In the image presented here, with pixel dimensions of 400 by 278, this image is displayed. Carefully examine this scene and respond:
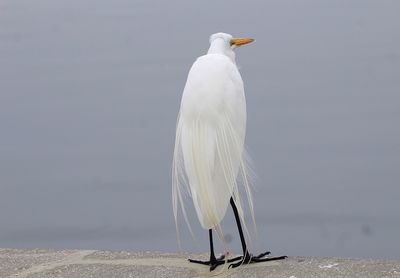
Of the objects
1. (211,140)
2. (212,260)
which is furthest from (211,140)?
(212,260)

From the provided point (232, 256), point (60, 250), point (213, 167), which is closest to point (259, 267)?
point (232, 256)

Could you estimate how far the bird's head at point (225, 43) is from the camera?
12.8ft

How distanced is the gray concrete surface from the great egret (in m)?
0.19

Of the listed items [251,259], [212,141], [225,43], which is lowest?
[251,259]

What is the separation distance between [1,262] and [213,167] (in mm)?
1562

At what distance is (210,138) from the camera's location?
Answer: 11.6 ft

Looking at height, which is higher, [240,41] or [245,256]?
[240,41]

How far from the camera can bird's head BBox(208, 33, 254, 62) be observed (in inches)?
154

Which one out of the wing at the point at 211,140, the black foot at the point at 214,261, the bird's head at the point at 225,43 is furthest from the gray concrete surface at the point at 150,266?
the bird's head at the point at 225,43

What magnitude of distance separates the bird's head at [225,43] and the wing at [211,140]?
23 centimetres

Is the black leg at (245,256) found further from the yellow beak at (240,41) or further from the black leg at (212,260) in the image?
the yellow beak at (240,41)

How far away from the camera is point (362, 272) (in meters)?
3.40

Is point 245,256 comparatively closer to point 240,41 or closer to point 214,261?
point 214,261

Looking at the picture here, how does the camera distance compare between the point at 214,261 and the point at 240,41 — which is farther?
the point at 240,41
